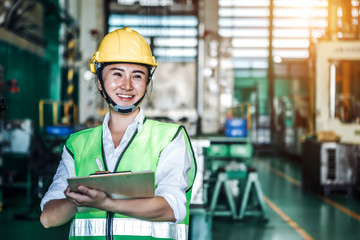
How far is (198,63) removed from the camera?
11641 millimetres

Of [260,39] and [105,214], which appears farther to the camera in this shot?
[260,39]

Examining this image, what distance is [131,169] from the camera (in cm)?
179

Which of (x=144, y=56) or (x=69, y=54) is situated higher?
(x=69, y=54)

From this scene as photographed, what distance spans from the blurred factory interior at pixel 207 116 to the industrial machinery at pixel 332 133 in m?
0.02

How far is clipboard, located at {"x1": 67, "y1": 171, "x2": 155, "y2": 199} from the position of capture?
1.52m

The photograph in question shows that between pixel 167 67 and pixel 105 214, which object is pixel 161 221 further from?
pixel 167 67

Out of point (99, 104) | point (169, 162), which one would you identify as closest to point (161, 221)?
point (169, 162)

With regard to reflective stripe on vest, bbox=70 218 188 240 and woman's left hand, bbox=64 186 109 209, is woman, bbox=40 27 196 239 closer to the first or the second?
reflective stripe on vest, bbox=70 218 188 240

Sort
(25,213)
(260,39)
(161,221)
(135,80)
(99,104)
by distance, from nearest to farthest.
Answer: (161,221), (135,80), (25,213), (99,104), (260,39)

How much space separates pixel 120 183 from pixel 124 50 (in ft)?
2.04

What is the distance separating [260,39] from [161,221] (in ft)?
110

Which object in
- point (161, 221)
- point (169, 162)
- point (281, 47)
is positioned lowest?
point (161, 221)

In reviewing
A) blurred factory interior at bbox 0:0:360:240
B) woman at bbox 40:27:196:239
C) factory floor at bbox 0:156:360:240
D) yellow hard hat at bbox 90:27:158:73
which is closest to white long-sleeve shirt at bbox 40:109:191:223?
woman at bbox 40:27:196:239

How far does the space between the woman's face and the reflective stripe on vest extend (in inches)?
19.5
